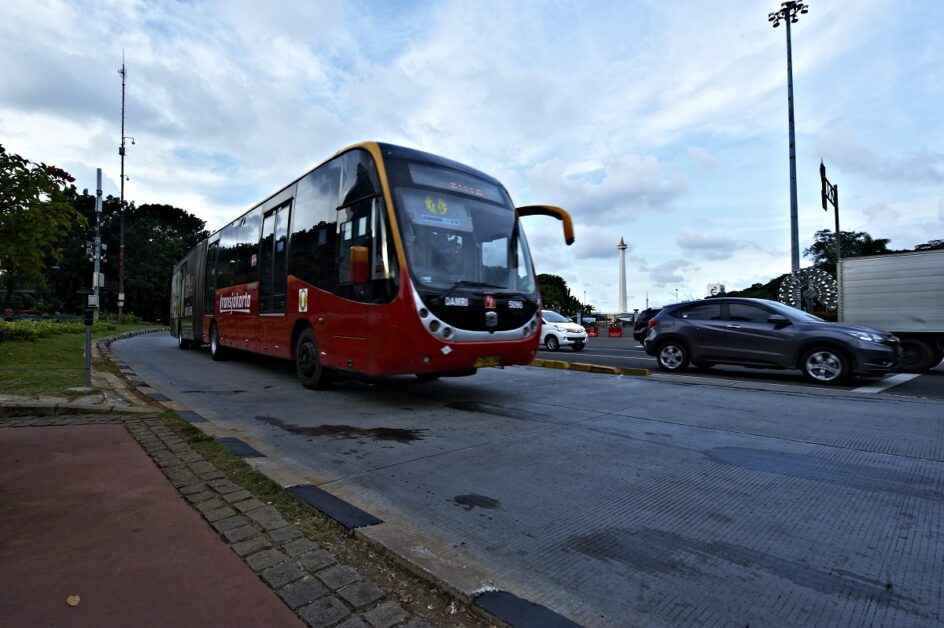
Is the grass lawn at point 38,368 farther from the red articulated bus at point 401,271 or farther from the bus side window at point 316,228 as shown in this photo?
the bus side window at point 316,228

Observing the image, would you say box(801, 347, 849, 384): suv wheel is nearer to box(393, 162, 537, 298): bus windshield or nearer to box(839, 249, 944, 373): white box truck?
box(839, 249, 944, 373): white box truck

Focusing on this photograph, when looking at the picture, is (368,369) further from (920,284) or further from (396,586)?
(920,284)

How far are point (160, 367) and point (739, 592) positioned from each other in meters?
11.9

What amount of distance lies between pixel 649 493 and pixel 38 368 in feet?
30.9

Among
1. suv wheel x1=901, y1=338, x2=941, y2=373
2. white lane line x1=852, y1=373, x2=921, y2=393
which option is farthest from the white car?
white lane line x1=852, y1=373, x2=921, y2=393

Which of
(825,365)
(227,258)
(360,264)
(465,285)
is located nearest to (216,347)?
(227,258)

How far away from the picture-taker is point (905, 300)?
438 inches

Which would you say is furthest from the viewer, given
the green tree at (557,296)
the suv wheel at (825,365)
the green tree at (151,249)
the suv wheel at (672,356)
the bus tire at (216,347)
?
the green tree at (557,296)

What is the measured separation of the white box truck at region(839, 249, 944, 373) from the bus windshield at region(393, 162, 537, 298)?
8866 millimetres

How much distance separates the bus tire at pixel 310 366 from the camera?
7828 mm

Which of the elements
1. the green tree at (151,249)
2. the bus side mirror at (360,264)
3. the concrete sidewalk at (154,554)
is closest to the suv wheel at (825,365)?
the bus side mirror at (360,264)

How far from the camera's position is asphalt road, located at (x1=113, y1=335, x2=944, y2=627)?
89.7 inches

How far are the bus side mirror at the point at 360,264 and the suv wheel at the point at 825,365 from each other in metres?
7.98

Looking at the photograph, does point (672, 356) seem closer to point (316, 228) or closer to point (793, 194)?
point (316, 228)
